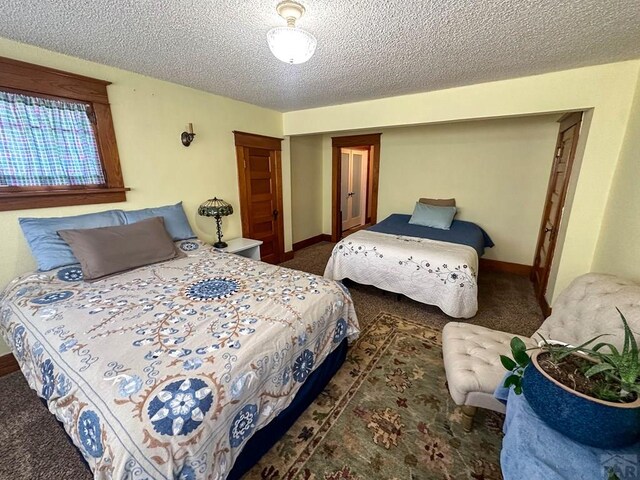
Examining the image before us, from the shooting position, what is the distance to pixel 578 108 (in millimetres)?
2188

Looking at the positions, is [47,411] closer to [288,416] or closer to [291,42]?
[288,416]

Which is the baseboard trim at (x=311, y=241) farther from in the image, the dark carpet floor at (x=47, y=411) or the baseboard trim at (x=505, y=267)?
the baseboard trim at (x=505, y=267)

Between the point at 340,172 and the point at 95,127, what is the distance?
12.3 ft

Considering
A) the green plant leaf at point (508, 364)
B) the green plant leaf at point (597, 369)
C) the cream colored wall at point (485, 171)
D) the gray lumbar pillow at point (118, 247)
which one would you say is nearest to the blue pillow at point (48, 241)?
the gray lumbar pillow at point (118, 247)

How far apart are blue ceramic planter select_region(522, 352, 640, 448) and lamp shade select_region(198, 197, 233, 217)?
2784mm

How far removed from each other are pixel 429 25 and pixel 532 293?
3.12 m

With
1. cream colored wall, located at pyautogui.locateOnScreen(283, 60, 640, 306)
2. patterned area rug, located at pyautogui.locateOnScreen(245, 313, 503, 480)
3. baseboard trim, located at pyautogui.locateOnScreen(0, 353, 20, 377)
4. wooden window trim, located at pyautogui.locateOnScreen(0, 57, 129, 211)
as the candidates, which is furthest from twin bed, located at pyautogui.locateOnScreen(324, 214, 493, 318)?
baseboard trim, located at pyautogui.locateOnScreen(0, 353, 20, 377)

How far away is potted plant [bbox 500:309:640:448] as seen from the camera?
734mm

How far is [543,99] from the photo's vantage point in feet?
7.55

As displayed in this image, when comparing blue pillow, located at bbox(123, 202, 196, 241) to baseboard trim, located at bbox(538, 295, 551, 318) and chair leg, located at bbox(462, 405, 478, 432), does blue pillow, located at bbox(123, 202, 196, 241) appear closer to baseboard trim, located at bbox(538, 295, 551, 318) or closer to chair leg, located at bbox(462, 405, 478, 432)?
chair leg, located at bbox(462, 405, 478, 432)

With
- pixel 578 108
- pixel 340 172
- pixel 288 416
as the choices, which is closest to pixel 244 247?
pixel 288 416

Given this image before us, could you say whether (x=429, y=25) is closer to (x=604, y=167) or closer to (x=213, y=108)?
(x=604, y=167)

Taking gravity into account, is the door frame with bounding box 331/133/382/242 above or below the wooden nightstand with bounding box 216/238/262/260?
above

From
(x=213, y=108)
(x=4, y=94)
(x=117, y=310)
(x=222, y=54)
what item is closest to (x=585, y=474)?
(x=117, y=310)
